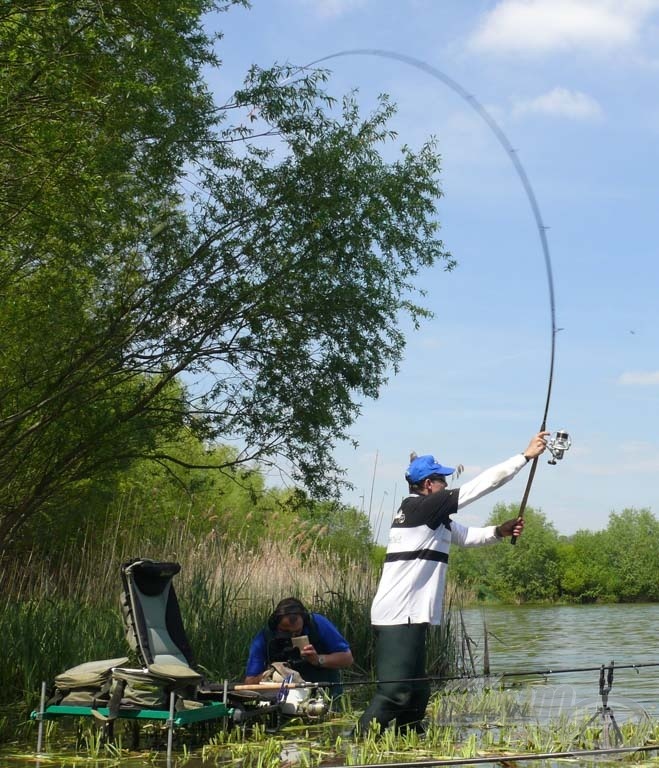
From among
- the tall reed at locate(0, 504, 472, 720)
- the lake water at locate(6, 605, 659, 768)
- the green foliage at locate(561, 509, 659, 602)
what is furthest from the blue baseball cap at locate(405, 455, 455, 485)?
the green foliage at locate(561, 509, 659, 602)

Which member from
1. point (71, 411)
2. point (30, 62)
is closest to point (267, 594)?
point (71, 411)

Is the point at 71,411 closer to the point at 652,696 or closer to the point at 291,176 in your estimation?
the point at 291,176

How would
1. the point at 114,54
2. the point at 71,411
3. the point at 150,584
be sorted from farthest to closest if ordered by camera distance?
the point at 71,411 → the point at 114,54 → the point at 150,584

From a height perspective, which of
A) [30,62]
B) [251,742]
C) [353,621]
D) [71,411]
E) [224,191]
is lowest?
[251,742]

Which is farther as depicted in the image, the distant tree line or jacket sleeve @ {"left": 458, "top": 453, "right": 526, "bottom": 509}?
the distant tree line

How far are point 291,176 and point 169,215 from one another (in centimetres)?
145

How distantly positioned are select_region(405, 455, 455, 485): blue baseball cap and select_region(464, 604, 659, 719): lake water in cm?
129

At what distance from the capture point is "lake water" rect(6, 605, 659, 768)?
7176 millimetres

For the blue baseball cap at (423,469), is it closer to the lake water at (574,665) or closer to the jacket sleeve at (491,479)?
the jacket sleeve at (491,479)

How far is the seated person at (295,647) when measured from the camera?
23.7ft

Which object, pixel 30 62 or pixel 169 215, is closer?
pixel 30 62

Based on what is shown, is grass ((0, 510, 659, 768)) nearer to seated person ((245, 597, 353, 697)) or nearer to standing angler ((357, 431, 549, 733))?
standing angler ((357, 431, 549, 733))

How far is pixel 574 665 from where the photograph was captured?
52.5ft

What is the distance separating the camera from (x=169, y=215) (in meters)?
12.0
